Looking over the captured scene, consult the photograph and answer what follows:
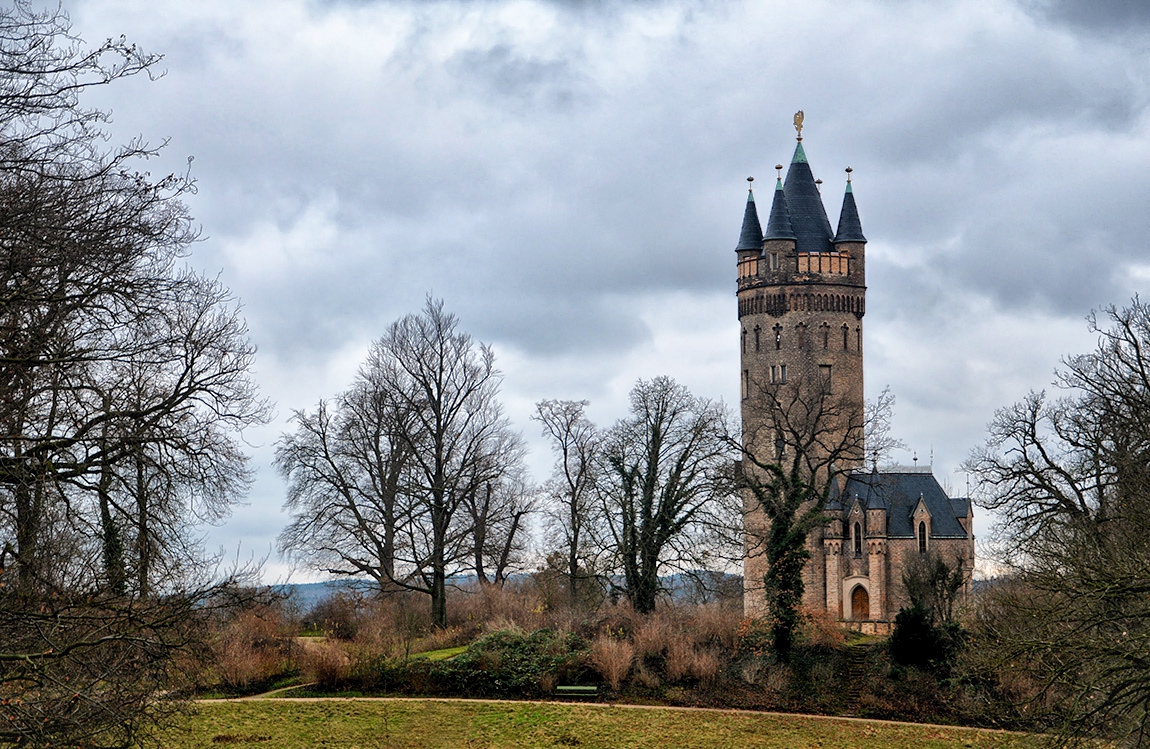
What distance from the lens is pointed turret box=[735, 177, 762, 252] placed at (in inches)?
2566

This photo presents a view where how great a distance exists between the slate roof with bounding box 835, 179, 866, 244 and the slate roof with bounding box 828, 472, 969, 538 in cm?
1190

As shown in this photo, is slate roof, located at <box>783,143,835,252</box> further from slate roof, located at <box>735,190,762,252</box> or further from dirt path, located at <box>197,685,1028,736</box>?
dirt path, located at <box>197,685,1028,736</box>

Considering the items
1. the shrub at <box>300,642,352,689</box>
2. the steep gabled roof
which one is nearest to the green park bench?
the shrub at <box>300,642,352,689</box>

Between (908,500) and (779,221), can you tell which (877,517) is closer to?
(908,500)

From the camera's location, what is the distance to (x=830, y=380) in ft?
208

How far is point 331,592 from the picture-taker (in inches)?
1631

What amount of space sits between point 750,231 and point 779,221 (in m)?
2.12

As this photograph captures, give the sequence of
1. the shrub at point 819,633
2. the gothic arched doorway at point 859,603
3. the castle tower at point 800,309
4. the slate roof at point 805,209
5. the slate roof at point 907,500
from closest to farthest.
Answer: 1. the shrub at point 819,633
2. the slate roof at point 907,500
3. the gothic arched doorway at point 859,603
4. the castle tower at point 800,309
5. the slate roof at point 805,209

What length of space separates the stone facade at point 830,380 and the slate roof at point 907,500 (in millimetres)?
49

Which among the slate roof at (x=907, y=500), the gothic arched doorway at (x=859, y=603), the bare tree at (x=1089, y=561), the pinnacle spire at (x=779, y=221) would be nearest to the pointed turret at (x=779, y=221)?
the pinnacle spire at (x=779, y=221)

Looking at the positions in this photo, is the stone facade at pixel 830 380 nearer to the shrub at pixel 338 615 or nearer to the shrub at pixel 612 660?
the shrub at pixel 338 615

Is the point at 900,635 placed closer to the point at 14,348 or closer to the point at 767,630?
the point at 767,630

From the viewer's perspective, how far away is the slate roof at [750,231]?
65.2 metres

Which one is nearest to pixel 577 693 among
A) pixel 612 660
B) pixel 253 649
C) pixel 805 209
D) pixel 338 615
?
pixel 612 660
